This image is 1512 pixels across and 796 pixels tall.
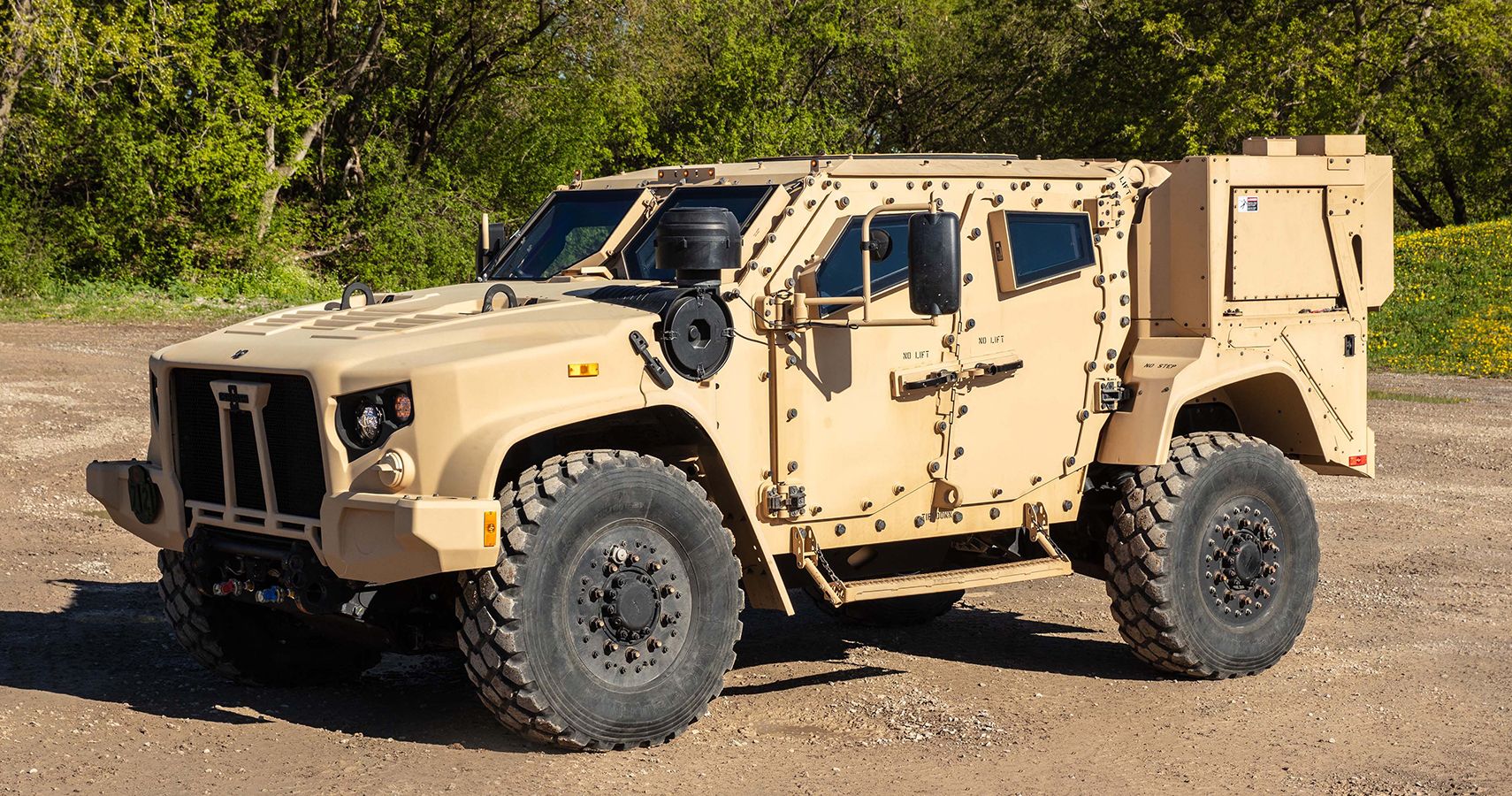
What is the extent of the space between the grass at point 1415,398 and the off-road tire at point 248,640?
17109 mm

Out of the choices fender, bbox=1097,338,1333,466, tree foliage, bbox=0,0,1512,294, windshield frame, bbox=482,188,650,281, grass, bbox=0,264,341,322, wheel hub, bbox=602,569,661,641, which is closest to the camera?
wheel hub, bbox=602,569,661,641

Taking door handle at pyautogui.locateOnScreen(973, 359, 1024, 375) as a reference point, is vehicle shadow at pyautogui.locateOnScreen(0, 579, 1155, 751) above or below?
below

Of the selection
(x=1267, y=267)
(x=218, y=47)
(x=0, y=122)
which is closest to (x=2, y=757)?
(x=1267, y=267)

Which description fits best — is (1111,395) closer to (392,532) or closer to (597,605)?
(597,605)

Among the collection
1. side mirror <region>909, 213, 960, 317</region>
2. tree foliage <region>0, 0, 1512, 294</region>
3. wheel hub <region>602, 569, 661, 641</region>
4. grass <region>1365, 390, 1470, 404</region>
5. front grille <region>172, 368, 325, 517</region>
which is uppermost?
tree foliage <region>0, 0, 1512, 294</region>

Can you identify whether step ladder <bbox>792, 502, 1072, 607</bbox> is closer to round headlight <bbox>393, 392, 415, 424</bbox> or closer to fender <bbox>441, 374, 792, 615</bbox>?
fender <bbox>441, 374, 792, 615</bbox>

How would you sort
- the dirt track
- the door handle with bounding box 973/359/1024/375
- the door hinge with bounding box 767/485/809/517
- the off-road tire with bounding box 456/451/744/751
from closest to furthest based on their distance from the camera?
the off-road tire with bounding box 456/451/744/751 → the dirt track → the door hinge with bounding box 767/485/809/517 → the door handle with bounding box 973/359/1024/375

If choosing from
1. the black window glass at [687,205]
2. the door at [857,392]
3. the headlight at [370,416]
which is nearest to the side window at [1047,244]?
the door at [857,392]

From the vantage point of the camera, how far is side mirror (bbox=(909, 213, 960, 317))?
6461 mm

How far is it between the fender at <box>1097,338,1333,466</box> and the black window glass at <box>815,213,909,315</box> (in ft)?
4.64

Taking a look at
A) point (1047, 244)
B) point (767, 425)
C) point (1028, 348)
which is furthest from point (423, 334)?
point (1047, 244)

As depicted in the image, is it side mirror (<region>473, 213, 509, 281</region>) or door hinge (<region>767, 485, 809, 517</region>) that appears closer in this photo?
door hinge (<region>767, 485, 809, 517</region>)

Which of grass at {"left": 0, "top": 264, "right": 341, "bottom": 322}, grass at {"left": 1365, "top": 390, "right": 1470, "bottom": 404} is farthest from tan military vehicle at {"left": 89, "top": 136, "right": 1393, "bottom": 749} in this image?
grass at {"left": 0, "top": 264, "right": 341, "bottom": 322}

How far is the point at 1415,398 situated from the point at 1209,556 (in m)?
15.8
